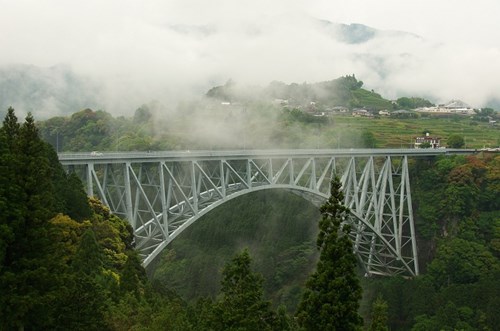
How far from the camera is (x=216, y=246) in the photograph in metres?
72.1

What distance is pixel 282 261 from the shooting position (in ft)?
214

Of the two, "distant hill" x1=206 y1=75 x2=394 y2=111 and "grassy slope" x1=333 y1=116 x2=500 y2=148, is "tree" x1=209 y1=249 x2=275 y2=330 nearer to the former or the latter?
"grassy slope" x1=333 y1=116 x2=500 y2=148

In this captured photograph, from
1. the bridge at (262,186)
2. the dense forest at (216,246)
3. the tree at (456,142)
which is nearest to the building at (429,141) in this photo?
the tree at (456,142)

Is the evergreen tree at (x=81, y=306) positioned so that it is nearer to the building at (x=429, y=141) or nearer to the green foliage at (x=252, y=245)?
the green foliage at (x=252, y=245)

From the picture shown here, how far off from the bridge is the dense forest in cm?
191

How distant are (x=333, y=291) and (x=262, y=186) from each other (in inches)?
1017

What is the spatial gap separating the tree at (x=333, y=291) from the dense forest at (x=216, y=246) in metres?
0.16

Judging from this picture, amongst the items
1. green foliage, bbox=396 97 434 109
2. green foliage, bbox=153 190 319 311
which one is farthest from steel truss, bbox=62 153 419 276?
green foliage, bbox=396 97 434 109

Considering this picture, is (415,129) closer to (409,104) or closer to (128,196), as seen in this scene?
(409,104)

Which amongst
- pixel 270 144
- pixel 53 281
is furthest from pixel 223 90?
pixel 53 281

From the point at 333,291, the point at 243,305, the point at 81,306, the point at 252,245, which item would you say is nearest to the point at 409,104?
the point at 252,245

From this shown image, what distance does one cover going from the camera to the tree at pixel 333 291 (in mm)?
17984

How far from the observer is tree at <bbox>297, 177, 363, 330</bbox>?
59.0ft

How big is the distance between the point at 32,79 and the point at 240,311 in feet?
337
